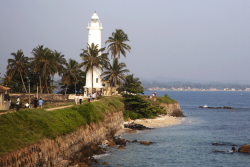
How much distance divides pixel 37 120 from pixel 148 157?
35.7 ft

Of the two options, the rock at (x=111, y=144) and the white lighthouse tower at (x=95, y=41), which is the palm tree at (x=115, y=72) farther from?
the rock at (x=111, y=144)

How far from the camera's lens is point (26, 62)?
200 ft

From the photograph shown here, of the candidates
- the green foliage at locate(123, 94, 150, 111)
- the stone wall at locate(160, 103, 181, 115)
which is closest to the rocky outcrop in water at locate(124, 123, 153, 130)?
the green foliage at locate(123, 94, 150, 111)

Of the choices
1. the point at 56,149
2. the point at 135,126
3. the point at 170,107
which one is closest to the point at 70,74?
the point at 170,107

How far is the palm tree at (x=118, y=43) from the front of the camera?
57.1 metres

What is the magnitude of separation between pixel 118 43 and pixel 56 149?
40.3 meters

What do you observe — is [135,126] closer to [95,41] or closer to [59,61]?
[95,41]

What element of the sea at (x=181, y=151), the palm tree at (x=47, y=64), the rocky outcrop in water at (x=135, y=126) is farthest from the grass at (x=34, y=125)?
the palm tree at (x=47, y=64)

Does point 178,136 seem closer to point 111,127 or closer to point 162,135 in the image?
point 162,135

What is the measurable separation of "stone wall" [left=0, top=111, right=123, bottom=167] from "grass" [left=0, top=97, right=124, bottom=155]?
0.35 m

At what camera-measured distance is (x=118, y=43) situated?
187 ft

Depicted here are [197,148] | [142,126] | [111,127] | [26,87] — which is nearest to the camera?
[197,148]

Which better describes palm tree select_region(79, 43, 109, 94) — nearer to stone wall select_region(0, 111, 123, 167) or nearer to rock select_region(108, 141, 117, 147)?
stone wall select_region(0, 111, 123, 167)

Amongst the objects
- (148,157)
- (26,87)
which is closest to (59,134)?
(148,157)
